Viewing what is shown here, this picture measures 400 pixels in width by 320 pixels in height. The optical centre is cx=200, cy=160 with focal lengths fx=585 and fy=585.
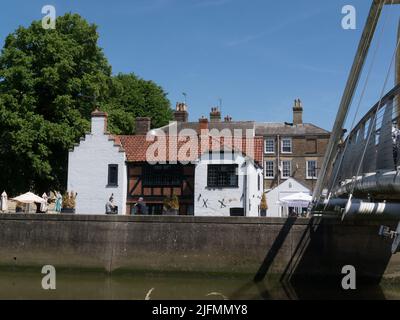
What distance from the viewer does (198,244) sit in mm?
20234

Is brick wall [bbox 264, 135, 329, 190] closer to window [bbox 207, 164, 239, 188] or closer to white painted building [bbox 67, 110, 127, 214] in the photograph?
window [bbox 207, 164, 239, 188]

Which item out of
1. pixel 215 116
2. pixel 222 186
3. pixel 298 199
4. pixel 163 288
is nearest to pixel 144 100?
pixel 215 116

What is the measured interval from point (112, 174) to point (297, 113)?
26.1 m

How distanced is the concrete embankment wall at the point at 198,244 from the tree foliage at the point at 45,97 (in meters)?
9.25

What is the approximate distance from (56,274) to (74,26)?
694 inches

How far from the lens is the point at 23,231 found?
21.2 meters

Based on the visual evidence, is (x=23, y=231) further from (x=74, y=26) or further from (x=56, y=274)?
(x=74, y=26)

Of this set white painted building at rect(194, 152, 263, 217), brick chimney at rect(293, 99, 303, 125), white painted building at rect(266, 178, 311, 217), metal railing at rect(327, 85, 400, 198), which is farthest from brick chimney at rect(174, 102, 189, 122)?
metal railing at rect(327, 85, 400, 198)

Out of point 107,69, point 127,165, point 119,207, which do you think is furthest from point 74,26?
point 119,207

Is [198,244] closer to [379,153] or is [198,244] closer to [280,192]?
[379,153]

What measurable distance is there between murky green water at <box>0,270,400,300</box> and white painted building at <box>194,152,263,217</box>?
934 centimetres

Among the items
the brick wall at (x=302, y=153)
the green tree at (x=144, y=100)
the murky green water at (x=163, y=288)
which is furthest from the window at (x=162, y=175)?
the brick wall at (x=302, y=153)

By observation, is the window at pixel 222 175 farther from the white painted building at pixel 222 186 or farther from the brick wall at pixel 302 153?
the brick wall at pixel 302 153

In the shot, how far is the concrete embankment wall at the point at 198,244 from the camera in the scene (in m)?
19.4
